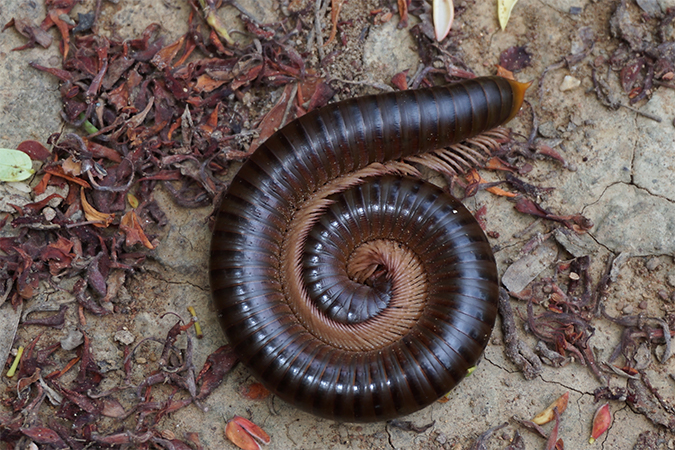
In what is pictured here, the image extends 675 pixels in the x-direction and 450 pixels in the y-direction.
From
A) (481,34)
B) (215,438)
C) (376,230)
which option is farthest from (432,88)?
(215,438)

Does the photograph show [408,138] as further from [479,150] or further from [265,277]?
[265,277]

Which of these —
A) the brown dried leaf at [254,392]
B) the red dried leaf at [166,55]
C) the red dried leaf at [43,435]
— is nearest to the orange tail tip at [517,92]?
the red dried leaf at [166,55]

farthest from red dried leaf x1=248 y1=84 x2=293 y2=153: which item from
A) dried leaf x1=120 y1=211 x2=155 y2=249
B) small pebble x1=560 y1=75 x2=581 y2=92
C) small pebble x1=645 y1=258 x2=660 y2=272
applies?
small pebble x1=645 y1=258 x2=660 y2=272

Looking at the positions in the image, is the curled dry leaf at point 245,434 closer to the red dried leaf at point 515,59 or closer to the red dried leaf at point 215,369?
the red dried leaf at point 215,369

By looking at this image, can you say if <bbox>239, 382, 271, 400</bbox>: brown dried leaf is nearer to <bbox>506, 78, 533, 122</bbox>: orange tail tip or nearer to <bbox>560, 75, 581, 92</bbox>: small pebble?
<bbox>506, 78, 533, 122</bbox>: orange tail tip

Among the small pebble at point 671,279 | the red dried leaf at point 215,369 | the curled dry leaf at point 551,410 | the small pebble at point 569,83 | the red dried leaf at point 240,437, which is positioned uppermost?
the small pebble at point 569,83

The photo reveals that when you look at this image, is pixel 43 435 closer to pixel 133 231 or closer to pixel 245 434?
pixel 245 434

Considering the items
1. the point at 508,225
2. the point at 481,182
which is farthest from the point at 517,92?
the point at 508,225
